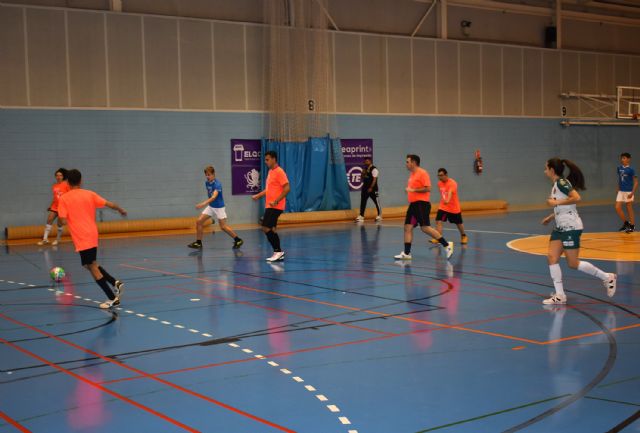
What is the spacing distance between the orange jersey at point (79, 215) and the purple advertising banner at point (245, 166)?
16503 millimetres

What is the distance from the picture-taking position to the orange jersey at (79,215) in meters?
11.1

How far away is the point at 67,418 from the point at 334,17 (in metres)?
25.7

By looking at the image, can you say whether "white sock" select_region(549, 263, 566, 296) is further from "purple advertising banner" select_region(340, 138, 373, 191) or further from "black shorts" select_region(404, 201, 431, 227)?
"purple advertising banner" select_region(340, 138, 373, 191)

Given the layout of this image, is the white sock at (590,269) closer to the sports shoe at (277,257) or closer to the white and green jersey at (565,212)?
the white and green jersey at (565,212)

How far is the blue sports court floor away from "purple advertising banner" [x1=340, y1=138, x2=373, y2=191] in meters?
14.9

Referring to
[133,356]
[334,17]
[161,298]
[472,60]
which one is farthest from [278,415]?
[472,60]

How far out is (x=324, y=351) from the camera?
830cm

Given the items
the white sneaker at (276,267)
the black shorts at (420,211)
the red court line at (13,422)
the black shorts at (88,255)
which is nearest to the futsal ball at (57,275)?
A: the black shorts at (88,255)

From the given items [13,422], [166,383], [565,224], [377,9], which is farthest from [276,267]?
[377,9]

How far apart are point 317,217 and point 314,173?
185 cm

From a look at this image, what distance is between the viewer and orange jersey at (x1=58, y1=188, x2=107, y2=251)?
11.1m

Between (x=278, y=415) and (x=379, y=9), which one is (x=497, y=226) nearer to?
(x=379, y=9)

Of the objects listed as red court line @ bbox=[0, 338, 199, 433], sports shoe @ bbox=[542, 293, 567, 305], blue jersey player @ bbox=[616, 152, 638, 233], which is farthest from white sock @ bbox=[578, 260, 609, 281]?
blue jersey player @ bbox=[616, 152, 638, 233]

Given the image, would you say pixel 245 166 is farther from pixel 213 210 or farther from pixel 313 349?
pixel 313 349
